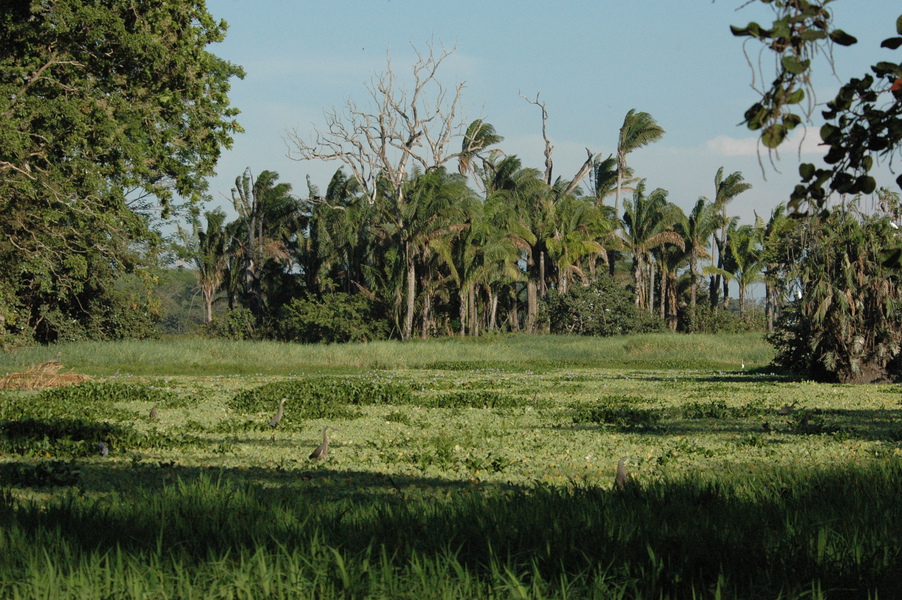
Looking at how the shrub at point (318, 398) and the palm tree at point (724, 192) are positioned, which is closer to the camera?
the shrub at point (318, 398)

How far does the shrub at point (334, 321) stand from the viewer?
153 ft

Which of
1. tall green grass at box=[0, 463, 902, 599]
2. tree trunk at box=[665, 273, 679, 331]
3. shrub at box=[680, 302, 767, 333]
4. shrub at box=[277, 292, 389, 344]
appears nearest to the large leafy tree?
tall green grass at box=[0, 463, 902, 599]

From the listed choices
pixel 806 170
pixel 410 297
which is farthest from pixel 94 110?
pixel 410 297

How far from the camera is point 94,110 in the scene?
1948 cm

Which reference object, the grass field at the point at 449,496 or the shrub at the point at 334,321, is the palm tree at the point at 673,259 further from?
the grass field at the point at 449,496

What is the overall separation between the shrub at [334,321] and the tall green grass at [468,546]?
4016 cm

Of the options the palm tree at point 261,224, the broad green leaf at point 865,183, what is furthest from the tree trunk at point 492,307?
the broad green leaf at point 865,183

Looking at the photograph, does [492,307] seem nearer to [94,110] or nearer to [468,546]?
[94,110]

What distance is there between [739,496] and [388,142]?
136 ft

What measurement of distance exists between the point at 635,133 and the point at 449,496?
49314 millimetres

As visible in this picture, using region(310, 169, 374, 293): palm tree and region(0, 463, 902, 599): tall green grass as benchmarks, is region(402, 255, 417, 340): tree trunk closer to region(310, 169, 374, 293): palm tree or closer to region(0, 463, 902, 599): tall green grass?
region(310, 169, 374, 293): palm tree

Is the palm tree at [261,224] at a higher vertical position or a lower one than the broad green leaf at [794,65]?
higher

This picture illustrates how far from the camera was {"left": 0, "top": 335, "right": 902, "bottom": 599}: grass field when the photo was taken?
4352 mm

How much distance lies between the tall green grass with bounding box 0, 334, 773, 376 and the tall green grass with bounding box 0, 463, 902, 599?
2331cm
